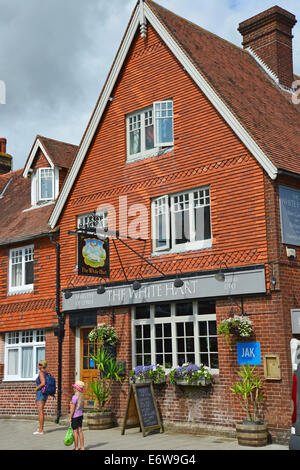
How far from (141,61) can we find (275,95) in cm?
434

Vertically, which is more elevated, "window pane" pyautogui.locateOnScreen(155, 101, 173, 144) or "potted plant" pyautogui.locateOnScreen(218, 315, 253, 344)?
"window pane" pyautogui.locateOnScreen(155, 101, 173, 144)

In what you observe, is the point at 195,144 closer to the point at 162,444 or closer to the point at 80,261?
the point at 80,261

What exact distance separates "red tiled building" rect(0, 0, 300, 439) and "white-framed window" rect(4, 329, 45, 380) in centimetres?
169

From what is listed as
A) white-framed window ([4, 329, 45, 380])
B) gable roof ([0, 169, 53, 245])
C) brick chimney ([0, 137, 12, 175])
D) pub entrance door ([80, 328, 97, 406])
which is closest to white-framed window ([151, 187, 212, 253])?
pub entrance door ([80, 328, 97, 406])

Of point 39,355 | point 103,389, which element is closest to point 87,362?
point 103,389

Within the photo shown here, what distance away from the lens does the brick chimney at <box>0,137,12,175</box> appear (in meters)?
28.5

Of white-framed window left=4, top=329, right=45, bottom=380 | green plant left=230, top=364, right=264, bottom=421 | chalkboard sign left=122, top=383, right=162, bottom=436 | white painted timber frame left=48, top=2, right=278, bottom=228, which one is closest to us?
green plant left=230, top=364, right=264, bottom=421

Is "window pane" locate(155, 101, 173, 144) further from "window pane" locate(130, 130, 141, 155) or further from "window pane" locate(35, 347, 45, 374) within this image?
"window pane" locate(35, 347, 45, 374)

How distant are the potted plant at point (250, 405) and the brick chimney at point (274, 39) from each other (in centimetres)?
1067

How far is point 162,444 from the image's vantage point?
1191 centimetres

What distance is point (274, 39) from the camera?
62.9 feet

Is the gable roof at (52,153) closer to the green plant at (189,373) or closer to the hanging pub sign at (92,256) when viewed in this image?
the hanging pub sign at (92,256)

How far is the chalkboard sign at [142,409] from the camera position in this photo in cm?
1320

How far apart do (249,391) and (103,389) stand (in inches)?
179
